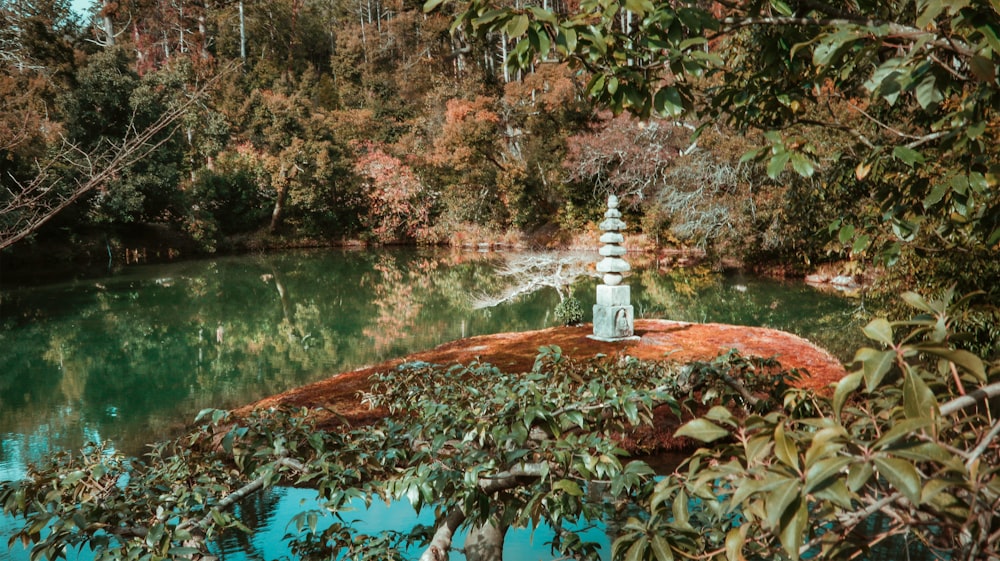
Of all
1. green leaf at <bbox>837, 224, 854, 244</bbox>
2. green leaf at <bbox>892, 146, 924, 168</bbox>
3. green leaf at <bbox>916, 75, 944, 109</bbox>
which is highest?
green leaf at <bbox>916, 75, 944, 109</bbox>

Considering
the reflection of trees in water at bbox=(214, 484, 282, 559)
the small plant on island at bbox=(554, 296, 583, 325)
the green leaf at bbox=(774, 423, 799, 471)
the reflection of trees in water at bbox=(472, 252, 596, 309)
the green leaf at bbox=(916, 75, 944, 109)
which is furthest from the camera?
the reflection of trees in water at bbox=(472, 252, 596, 309)

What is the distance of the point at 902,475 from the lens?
0.58 m

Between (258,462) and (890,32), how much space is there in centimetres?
157

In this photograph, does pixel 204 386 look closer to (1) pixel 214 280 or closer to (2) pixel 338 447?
(2) pixel 338 447

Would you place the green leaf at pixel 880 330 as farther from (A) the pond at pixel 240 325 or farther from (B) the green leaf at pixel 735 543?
(A) the pond at pixel 240 325

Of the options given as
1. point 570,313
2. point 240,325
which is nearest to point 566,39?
point 570,313

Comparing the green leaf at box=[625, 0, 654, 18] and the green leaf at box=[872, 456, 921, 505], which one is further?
the green leaf at box=[625, 0, 654, 18]

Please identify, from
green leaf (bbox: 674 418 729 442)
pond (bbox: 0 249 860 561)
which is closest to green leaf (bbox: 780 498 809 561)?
green leaf (bbox: 674 418 729 442)

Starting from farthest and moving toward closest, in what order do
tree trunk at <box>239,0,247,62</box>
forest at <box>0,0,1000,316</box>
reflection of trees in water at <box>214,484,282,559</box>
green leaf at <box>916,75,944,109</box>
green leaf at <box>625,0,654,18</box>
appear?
tree trunk at <box>239,0,247,62</box>, forest at <box>0,0,1000,316</box>, reflection of trees in water at <box>214,484,282,559</box>, green leaf at <box>625,0,654,18</box>, green leaf at <box>916,75,944,109</box>

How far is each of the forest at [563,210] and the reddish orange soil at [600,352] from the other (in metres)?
0.60

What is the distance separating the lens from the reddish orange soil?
5.49 meters

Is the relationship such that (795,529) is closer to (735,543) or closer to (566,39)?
(735,543)

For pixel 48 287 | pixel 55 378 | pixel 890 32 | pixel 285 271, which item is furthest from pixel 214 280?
pixel 890 32

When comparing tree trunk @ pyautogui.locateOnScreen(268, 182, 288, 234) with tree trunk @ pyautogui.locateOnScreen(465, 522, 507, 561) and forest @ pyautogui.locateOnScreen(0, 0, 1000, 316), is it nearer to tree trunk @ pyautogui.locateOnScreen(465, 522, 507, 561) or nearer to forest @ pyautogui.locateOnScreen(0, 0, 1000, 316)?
forest @ pyautogui.locateOnScreen(0, 0, 1000, 316)
